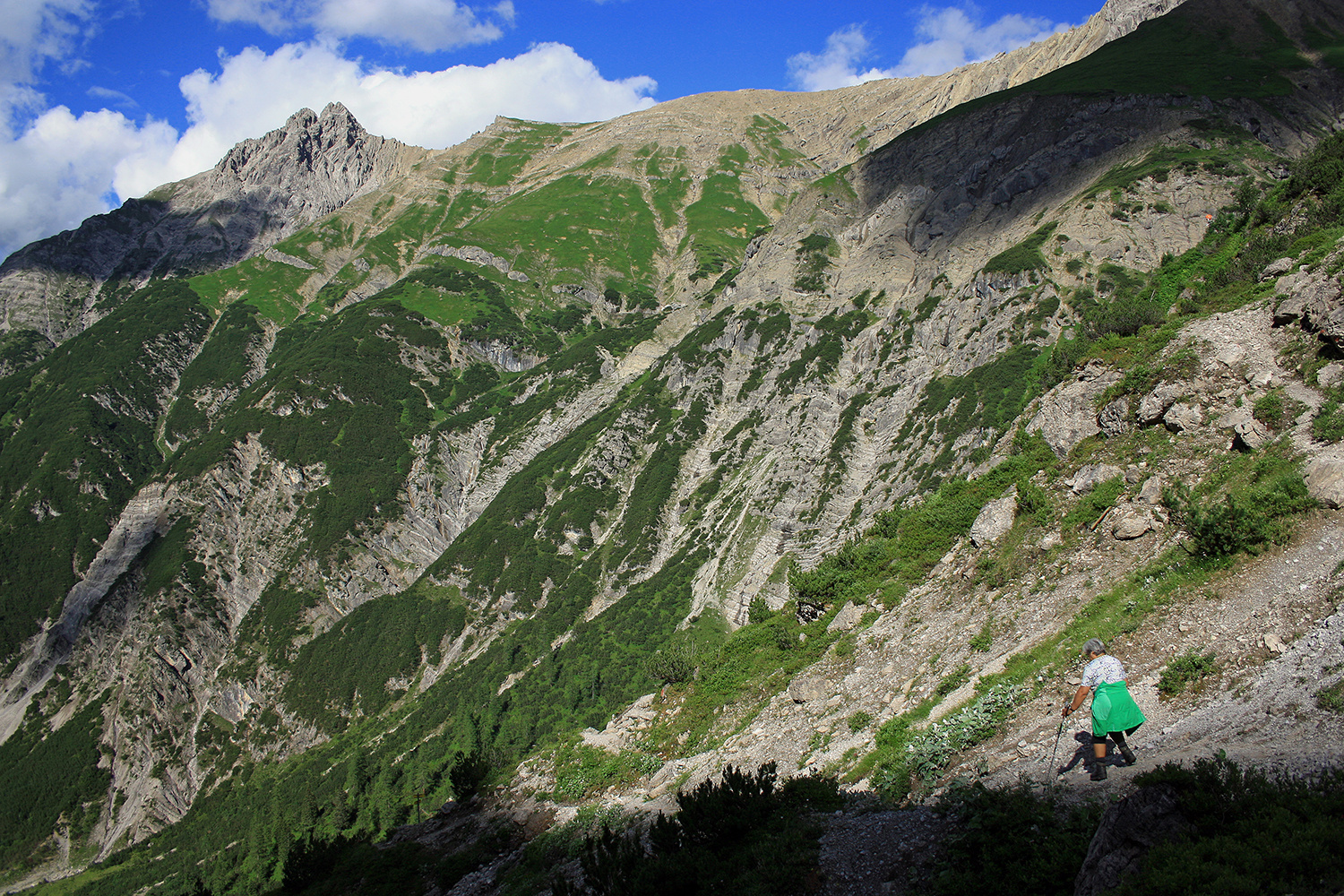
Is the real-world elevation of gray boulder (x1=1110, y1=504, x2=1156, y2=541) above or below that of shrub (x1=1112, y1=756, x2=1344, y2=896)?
above

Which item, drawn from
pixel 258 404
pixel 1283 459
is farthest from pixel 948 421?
pixel 258 404

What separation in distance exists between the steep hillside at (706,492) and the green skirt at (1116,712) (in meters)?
2.59

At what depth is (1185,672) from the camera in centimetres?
1083

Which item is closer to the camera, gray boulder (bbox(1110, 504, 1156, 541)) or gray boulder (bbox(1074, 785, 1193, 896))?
gray boulder (bbox(1074, 785, 1193, 896))

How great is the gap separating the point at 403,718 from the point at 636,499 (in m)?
48.9

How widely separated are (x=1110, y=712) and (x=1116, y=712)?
85 mm

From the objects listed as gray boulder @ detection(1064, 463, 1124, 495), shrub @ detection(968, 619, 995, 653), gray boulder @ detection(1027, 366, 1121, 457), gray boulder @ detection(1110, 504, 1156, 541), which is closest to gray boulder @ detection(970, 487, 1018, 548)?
gray boulder @ detection(1064, 463, 1124, 495)

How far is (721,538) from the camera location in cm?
8806

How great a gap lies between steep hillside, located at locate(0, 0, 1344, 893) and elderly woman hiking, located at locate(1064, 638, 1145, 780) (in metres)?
2.56

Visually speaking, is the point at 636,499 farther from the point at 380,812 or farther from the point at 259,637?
the point at 259,637

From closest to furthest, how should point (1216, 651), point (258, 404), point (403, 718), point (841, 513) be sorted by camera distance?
1. point (1216, 651)
2. point (841, 513)
3. point (403, 718)
4. point (258, 404)

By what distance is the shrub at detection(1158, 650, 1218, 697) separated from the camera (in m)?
10.6

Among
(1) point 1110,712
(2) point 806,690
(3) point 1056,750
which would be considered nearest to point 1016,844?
(1) point 1110,712

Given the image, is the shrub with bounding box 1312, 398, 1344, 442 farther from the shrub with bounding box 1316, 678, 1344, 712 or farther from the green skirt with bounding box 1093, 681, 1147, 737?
the green skirt with bounding box 1093, 681, 1147, 737
